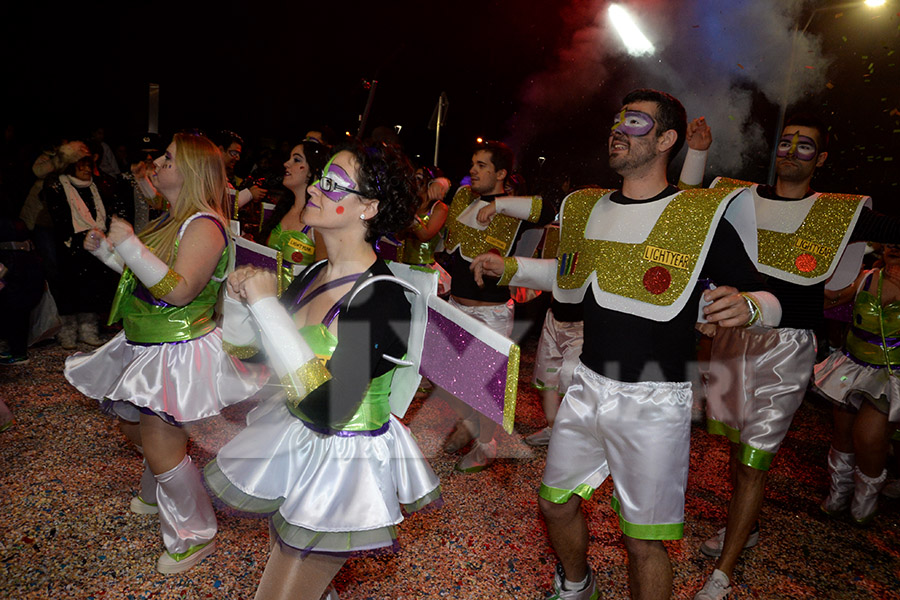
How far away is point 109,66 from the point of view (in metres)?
9.10

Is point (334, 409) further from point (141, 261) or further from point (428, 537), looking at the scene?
point (428, 537)

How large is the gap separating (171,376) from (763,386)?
2881 millimetres

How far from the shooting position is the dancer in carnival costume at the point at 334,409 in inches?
60.7

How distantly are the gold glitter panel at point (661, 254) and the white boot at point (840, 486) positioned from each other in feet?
9.22

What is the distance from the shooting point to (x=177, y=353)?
2.51 metres

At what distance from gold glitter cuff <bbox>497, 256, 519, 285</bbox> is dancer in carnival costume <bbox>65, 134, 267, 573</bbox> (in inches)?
48.4

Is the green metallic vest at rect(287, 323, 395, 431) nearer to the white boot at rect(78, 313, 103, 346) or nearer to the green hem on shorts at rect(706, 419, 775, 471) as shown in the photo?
the green hem on shorts at rect(706, 419, 775, 471)

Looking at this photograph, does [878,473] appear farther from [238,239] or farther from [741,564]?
[238,239]

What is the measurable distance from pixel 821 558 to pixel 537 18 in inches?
396

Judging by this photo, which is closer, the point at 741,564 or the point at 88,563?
the point at 88,563

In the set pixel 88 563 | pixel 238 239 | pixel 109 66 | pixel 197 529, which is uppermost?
pixel 109 66

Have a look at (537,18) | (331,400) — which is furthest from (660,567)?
(537,18)

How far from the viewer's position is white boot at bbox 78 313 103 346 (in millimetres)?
5992

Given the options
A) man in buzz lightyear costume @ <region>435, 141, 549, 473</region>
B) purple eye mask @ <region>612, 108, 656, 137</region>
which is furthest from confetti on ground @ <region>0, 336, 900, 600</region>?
purple eye mask @ <region>612, 108, 656, 137</region>
